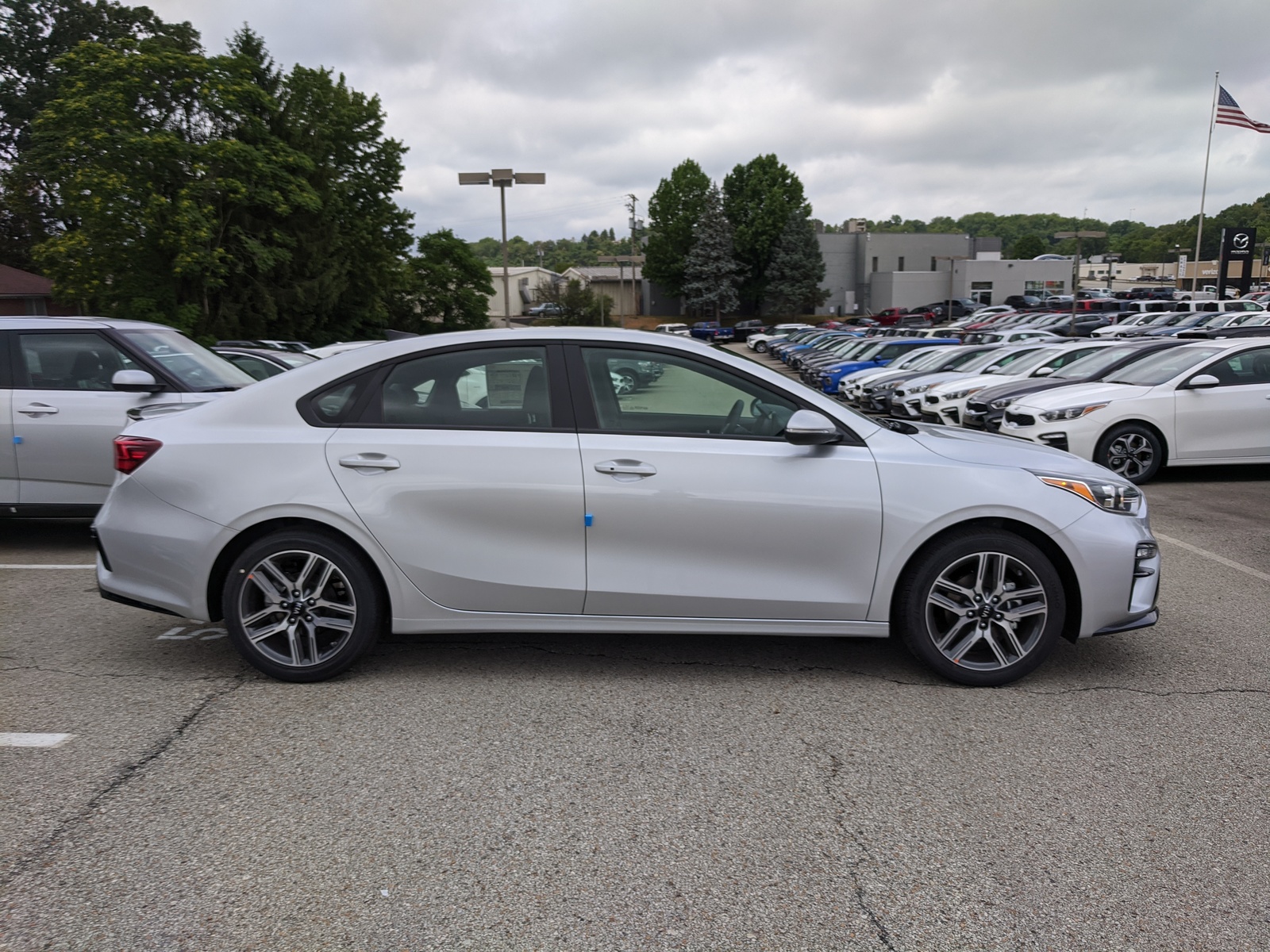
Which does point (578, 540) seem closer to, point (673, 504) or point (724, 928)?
point (673, 504)

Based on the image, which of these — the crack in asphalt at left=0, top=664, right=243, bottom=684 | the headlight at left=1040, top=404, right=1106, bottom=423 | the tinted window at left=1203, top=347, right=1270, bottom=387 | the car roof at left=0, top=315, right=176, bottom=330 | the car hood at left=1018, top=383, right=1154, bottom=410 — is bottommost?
the crack in asphalt at left=0, top=664, right=243, bottom=684

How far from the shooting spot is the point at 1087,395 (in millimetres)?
10188

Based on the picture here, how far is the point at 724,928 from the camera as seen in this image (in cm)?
255

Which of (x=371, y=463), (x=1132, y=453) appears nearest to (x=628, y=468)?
(x=371, y=463)

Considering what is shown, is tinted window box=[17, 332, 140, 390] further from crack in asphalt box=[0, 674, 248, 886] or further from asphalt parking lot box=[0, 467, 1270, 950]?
crack in asphalt box=[0, 674, 248, 886]

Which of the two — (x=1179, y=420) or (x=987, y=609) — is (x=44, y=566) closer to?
(x=987, y=609)

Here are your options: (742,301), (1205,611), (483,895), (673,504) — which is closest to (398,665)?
(673,504)

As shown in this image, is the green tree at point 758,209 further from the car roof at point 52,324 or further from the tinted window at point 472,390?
the tinted window at point 472,390

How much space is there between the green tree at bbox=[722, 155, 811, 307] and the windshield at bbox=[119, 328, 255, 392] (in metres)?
76.6

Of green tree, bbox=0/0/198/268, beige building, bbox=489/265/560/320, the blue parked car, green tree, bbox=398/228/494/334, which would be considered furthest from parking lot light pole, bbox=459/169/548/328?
beige building, bbox=489/265/560/320

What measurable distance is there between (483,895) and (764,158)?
283 feet

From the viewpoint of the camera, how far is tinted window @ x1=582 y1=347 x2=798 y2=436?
428cm

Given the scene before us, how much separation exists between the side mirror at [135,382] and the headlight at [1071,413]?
28.4ft

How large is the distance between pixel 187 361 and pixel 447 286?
158ft
